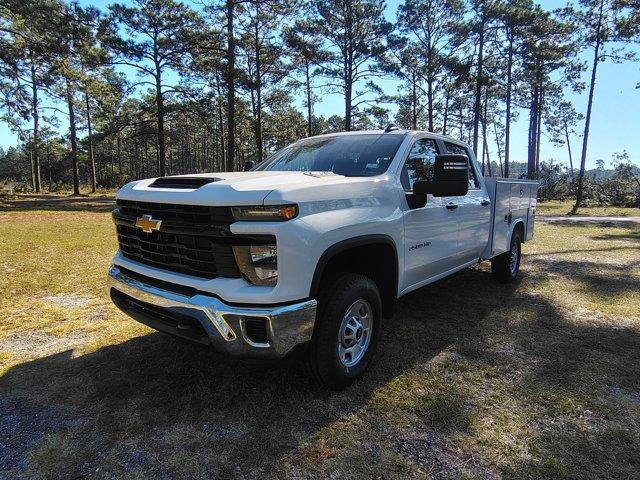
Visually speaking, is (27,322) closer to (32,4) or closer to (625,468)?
(625,468)

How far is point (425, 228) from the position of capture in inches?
153

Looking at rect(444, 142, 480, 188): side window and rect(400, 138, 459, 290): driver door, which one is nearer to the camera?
rect(400, 138, 459, 290): driver door

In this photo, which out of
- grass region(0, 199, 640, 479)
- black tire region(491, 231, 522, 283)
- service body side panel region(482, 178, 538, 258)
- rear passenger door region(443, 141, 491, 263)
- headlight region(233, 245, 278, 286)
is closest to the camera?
grass region(0, 199, 640, 479)

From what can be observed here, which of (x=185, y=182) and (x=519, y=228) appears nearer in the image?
(x=185, y=182)

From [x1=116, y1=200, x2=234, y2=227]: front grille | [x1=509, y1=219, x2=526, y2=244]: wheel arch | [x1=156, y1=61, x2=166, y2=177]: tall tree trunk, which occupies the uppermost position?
[x1=156, y1=61, x2=166, y2=177]: tall tree trunk

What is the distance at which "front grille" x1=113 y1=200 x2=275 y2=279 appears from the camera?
102 inches

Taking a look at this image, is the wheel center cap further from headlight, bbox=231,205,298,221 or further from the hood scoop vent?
the hood scoop vent

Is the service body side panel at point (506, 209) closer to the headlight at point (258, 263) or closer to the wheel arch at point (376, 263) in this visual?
the wheel arch at point (376, 263)

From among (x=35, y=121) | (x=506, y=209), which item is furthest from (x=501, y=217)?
(x=35, y=121)

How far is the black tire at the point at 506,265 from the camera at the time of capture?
20.6ft

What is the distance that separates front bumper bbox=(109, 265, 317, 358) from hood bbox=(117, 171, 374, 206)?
0.62 metres

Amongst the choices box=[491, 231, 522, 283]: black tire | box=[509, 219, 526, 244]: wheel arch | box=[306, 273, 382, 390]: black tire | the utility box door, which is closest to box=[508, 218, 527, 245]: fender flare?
box=[509, 219, 526, 244]: wheel arch

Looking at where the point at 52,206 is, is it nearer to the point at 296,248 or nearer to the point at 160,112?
the point at 160,112

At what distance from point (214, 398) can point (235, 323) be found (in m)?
0.89
